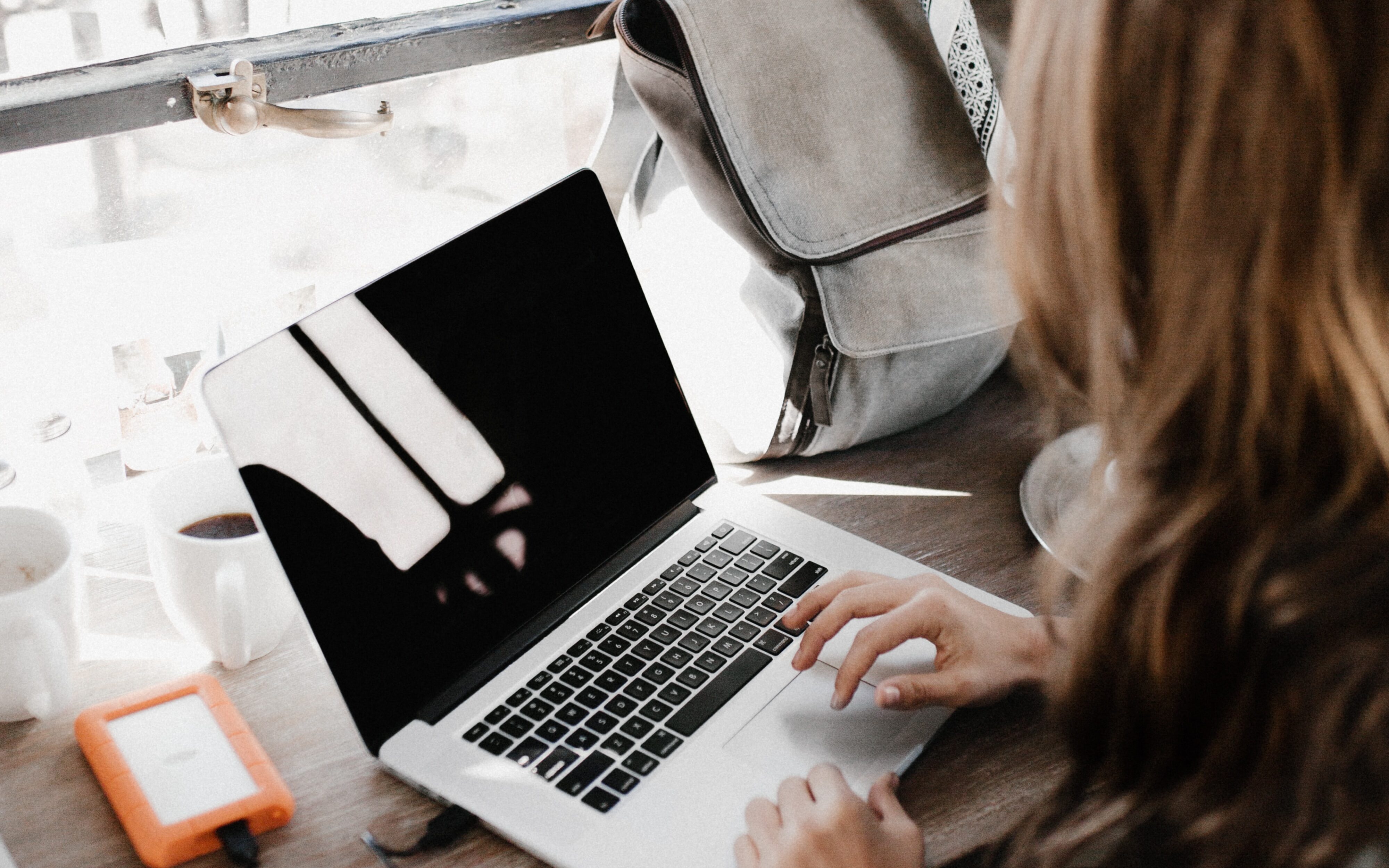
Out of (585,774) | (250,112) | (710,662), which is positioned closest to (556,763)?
(585,774)

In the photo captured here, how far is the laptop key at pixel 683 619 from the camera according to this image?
706mm

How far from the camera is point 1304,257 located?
40 cm

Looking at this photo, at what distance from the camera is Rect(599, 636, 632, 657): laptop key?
26.9 inches

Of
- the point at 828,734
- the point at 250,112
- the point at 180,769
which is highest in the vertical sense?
the point at 250,112

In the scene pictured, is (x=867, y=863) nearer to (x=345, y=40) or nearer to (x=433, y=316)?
(x=433, y=316)

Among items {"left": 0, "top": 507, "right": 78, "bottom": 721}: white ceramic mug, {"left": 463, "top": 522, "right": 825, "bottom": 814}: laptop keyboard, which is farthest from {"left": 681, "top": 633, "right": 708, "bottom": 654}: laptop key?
{"left": 0, "top": 507, "right": 78, "bottom": 721}: white ceramic mug

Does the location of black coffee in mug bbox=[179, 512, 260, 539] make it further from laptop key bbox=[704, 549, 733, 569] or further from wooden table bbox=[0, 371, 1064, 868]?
laptop key bbox=[704, 549, 733, 569]

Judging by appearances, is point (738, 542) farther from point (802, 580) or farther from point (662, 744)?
point (662, 744)

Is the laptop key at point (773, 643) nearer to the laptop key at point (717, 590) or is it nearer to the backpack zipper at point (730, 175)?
the laptop key at point (717, 590)

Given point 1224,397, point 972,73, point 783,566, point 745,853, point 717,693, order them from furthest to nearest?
point 972,73 < point 783,566 < point 717,693 < point 745,853 < point 1224,397

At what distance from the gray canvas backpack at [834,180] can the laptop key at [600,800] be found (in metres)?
0.37

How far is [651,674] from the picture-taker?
0.67m

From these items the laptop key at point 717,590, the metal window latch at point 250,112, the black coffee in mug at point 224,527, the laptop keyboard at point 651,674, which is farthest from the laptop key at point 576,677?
the metal window latch at point 250,112

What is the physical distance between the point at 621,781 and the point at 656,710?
6 cm
